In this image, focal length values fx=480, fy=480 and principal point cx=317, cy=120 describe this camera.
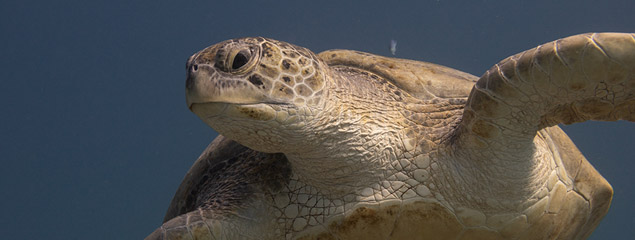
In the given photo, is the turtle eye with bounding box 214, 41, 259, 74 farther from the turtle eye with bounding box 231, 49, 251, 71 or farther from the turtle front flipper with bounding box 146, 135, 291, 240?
the turtle front flipper with bounding box 146, 135, 291, 240

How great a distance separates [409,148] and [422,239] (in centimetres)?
43

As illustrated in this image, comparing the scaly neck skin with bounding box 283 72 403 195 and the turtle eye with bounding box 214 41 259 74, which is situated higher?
the turtle eye with bounding box 214 41 259 74

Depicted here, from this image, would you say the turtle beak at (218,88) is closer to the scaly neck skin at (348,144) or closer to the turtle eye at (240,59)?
the turtle eye at (240,59)

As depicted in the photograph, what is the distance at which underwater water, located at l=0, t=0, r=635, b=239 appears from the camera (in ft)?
100

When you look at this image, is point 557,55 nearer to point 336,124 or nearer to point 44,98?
point 336,124

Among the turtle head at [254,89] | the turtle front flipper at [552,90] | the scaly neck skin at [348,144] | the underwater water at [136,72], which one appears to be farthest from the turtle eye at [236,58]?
the underwater water at [136,72]

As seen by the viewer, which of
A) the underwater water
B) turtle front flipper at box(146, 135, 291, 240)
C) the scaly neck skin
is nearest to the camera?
the scaly neck skin

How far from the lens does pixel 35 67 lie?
137 feet

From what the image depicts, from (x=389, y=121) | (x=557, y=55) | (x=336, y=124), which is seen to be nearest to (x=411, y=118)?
(x=389, y=121)

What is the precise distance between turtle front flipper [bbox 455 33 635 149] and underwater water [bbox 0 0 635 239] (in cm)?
2757

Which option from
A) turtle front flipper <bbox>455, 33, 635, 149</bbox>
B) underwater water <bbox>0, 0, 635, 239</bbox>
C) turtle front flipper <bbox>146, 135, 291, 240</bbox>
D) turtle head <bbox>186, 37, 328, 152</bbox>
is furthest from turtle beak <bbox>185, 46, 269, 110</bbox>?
underwater water <bbox>0, 0, 635, 239</bbox>

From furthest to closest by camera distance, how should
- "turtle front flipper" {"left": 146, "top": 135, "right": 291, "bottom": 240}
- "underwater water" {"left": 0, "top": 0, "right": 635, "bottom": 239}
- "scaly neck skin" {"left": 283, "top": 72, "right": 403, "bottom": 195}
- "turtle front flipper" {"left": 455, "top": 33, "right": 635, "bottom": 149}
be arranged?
"underwater water" {"left": 0, "top": 0, "right": 635, "bottom": 239} → "turtle front flipper" {"left": 146, "top": 135, "right": 291, "bottom": 240} → "scaly neck skin" {"left": 283, "top": 72, "right": 403, "bottom": 195} → "turtle front flipper" {"left": 455, "top": 33, "right": 635, "bottom": 149}

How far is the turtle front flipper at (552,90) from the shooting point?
1532 mm

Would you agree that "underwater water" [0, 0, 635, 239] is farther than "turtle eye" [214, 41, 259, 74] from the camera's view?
Yes
